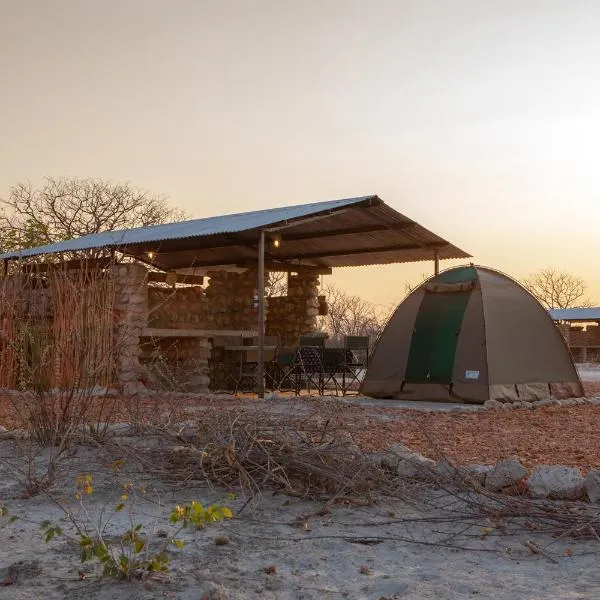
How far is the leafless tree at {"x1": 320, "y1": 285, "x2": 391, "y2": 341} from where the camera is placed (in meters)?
32.7

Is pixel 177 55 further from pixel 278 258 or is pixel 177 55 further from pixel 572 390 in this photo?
pixel 572 390

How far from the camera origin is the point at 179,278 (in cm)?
1455

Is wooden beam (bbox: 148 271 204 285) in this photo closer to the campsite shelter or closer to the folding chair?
the campsite shelter

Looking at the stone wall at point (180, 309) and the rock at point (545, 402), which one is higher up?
the stone wall at point (180, 309)

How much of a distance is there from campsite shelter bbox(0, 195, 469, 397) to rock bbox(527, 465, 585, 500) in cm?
669

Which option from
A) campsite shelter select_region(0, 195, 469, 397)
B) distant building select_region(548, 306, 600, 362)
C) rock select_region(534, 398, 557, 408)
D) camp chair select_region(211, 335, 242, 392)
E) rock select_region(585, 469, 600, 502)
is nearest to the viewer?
rock select_region(585, 469, 600, 502)

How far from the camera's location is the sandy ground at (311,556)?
279 centimetres

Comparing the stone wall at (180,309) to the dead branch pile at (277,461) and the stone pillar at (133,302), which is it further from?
the dead branch pile at (277,461)

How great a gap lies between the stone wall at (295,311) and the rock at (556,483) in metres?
11.1

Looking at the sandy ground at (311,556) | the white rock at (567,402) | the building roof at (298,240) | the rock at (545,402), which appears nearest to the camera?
the sandy ground at (311,556)

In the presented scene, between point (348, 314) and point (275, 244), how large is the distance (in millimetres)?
24553

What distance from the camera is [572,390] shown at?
1084cm

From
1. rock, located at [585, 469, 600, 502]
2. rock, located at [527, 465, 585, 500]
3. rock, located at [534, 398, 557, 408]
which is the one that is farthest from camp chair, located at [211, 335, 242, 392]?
rock, located at [585, 469, 600, 502]

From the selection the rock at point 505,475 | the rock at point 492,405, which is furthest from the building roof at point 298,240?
the rock at point 505,475
